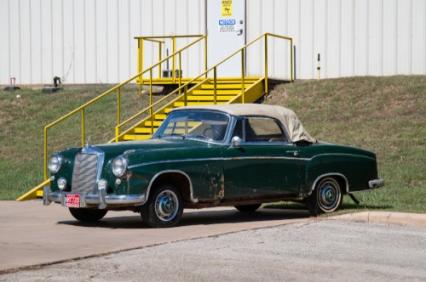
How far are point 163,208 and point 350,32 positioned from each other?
11.9 meters

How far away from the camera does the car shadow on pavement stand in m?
13.8

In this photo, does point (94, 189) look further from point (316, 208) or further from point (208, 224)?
point (316, 208)

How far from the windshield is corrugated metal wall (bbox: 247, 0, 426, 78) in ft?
32.9

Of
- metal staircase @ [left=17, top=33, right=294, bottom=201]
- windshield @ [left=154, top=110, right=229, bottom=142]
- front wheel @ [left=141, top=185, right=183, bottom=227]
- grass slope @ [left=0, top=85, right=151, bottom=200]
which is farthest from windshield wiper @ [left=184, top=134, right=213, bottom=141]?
grass slope @ [left=0, top=85, right=151, bottom=200]

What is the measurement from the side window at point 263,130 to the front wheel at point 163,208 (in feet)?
4.58

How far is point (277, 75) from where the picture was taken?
24562mm

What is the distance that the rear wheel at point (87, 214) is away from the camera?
1388 centimetres

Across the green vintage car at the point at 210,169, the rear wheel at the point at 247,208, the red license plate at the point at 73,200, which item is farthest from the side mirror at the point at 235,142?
the red license plate at the point at 73,200

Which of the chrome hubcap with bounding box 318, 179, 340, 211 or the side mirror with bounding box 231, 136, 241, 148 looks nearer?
the side mirror with bounding box 231, 136, 241, 148

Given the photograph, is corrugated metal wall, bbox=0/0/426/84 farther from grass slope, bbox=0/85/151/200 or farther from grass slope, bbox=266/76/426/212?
grass slope, bbox=0/85/151/200

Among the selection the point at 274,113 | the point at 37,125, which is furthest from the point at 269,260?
the point at 37,125

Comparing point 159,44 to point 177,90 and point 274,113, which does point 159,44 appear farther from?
point 274,113

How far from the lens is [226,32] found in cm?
2539

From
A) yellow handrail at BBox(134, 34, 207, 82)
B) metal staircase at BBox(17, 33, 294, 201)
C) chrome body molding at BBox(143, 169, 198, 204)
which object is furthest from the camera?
yellow handrail at BBox(134, 34, 207, 82)
